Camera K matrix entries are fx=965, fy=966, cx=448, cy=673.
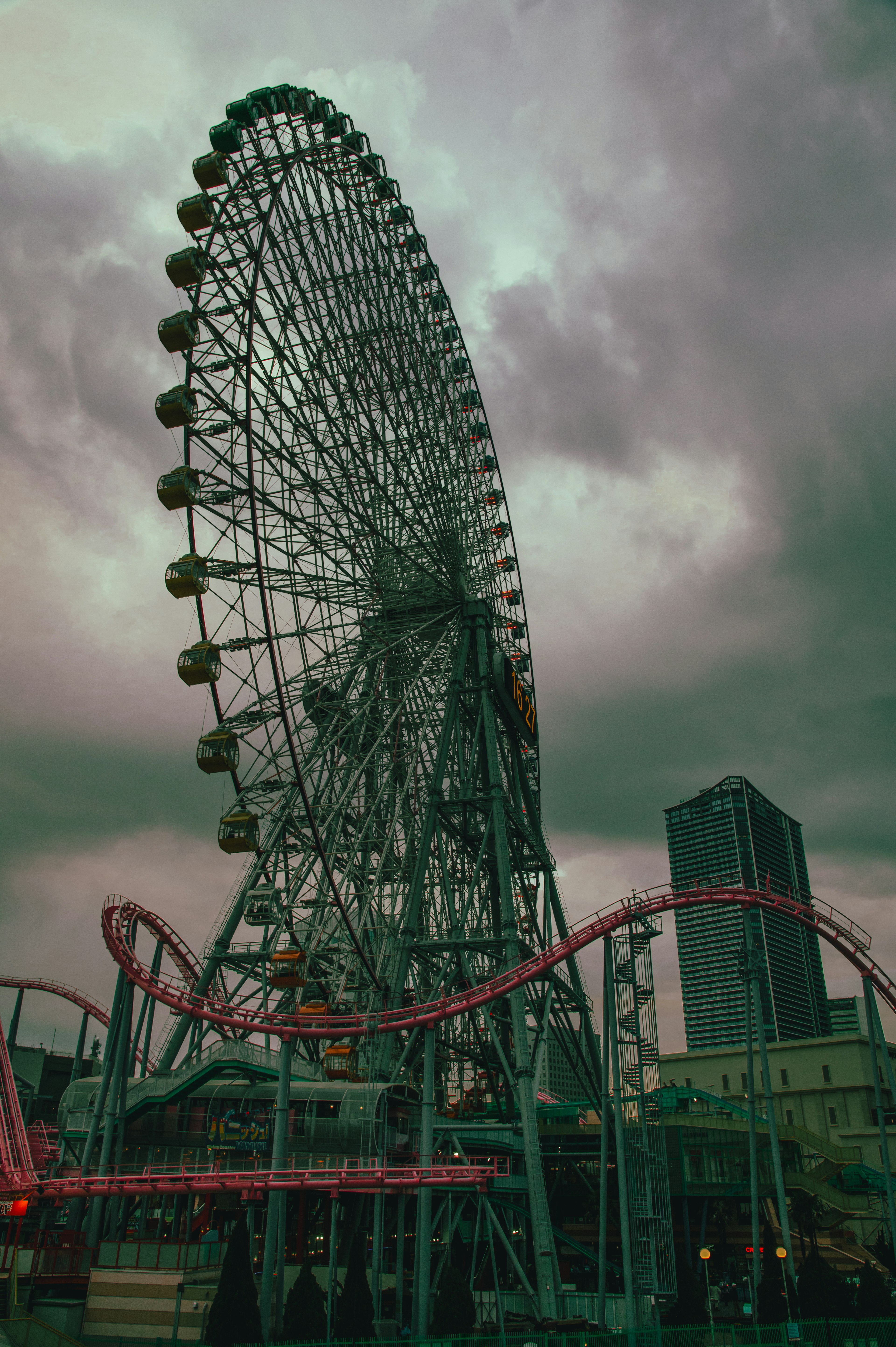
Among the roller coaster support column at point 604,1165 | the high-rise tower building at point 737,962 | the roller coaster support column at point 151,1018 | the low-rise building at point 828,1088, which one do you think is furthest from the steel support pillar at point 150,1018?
the high-rise tower building at point 737,962

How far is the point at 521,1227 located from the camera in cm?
4462

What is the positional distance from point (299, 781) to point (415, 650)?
17.2m

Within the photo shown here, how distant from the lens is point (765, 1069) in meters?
27.1

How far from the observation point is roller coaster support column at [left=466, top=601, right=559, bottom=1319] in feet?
93.8

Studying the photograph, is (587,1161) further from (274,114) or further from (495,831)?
(274,114)

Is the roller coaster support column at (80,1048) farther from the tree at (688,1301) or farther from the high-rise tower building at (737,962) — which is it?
the high-rise tower building at (737,962)

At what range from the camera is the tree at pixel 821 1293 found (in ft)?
86.5

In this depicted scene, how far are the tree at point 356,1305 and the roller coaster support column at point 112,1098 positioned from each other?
7.05 metres

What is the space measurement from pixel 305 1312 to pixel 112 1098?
8709 millimetres

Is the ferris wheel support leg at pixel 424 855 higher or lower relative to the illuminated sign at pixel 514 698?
lower

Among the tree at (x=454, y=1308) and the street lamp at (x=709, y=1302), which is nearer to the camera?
the street lamp at (x=709, y=1302)

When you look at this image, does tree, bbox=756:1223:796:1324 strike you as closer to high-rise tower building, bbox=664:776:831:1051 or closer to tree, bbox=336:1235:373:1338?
tree, bbox=336:1235:373:1338

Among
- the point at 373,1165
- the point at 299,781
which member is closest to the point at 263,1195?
the point at 373,1165

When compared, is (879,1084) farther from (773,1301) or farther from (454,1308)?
(454,1308)
